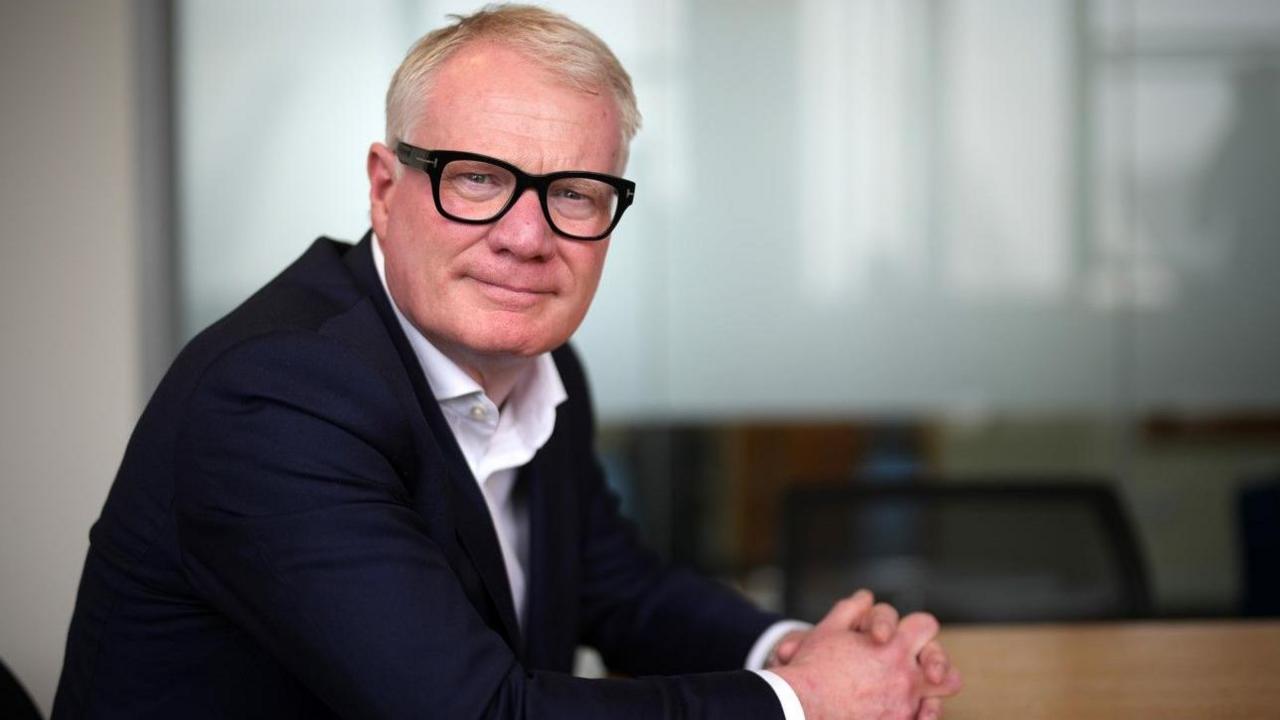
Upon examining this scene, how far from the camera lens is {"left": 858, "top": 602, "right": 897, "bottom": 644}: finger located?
5.39ft

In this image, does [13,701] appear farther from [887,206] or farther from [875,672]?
[887,206]

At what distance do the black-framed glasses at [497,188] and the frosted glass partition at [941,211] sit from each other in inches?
83.7

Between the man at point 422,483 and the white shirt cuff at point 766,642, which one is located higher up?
the man at point 422,483

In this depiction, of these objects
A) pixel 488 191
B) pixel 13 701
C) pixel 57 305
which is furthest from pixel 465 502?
pixel 57 305

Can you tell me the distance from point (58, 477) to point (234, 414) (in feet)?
6.27

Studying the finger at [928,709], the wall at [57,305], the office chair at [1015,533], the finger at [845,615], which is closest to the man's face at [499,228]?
the finger at [845,615]

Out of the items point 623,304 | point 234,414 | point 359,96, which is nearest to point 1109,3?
point 623,304

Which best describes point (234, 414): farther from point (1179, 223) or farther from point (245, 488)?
point (1179, 223)

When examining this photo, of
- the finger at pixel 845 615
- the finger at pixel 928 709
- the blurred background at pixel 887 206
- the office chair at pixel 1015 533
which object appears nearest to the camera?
the finger at pixel 928 709

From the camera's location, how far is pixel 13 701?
64.8 inches

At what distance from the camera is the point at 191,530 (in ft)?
4.83

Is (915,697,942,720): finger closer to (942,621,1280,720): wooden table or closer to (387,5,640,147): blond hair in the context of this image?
(942,621,1280,720): wooden table

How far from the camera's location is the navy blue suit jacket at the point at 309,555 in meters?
1.36

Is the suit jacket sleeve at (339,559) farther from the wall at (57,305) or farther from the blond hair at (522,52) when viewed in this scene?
the wall at (57,305)
